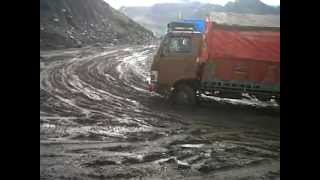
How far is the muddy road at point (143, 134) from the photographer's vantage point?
226 inches

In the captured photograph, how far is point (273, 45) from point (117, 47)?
40.3ft

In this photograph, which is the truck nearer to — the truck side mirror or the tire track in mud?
the truck side mirror

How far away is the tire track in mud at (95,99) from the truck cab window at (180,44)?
1.47 meters

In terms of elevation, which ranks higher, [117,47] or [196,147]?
[117,47]

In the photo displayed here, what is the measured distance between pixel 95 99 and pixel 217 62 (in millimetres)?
3049

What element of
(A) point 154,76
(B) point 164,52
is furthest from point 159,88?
(B) point 164,52

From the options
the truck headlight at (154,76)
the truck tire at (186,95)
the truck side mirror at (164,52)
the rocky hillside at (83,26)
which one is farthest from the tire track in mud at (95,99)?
the rocky hillside at (83,26)

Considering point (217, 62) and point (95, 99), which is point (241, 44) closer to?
point (217, 62)

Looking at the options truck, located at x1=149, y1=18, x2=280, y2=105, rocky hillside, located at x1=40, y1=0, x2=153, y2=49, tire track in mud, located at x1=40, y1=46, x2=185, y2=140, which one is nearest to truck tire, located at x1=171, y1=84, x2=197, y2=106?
truck, located at x1=149, y1=18, x2=280, y2=105

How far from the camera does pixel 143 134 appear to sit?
725cm
